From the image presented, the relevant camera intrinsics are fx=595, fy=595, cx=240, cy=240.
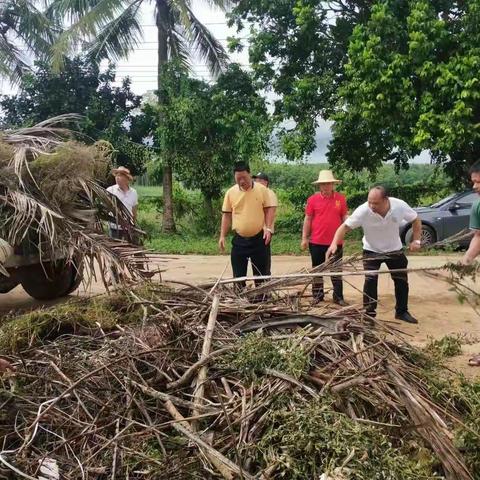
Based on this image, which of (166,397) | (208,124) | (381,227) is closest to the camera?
(166,397)

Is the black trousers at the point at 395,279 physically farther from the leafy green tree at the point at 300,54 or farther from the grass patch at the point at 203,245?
the leafy green tree at the point at 300,54

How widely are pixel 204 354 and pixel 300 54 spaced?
13229mm

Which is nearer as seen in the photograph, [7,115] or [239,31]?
[239,31]

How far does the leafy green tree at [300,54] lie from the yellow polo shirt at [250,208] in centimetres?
855

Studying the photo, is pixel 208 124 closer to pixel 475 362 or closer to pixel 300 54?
pixel 300 54

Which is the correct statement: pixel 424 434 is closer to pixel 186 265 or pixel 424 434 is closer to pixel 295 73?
pixel 186 265

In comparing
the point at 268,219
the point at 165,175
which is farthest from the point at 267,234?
the point at 165,175

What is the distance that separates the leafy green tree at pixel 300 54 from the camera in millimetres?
14438

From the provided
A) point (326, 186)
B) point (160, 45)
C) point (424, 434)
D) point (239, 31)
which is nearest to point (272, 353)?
point (424, 434)

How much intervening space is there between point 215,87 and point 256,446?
14.3 meters

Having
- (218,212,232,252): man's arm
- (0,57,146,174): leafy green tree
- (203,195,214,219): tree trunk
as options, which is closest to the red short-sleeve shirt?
(218,212,232,252): man's arm

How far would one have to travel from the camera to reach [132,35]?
15992 mm

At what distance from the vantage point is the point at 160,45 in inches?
642

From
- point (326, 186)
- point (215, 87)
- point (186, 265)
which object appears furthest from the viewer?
point (215, 87)
